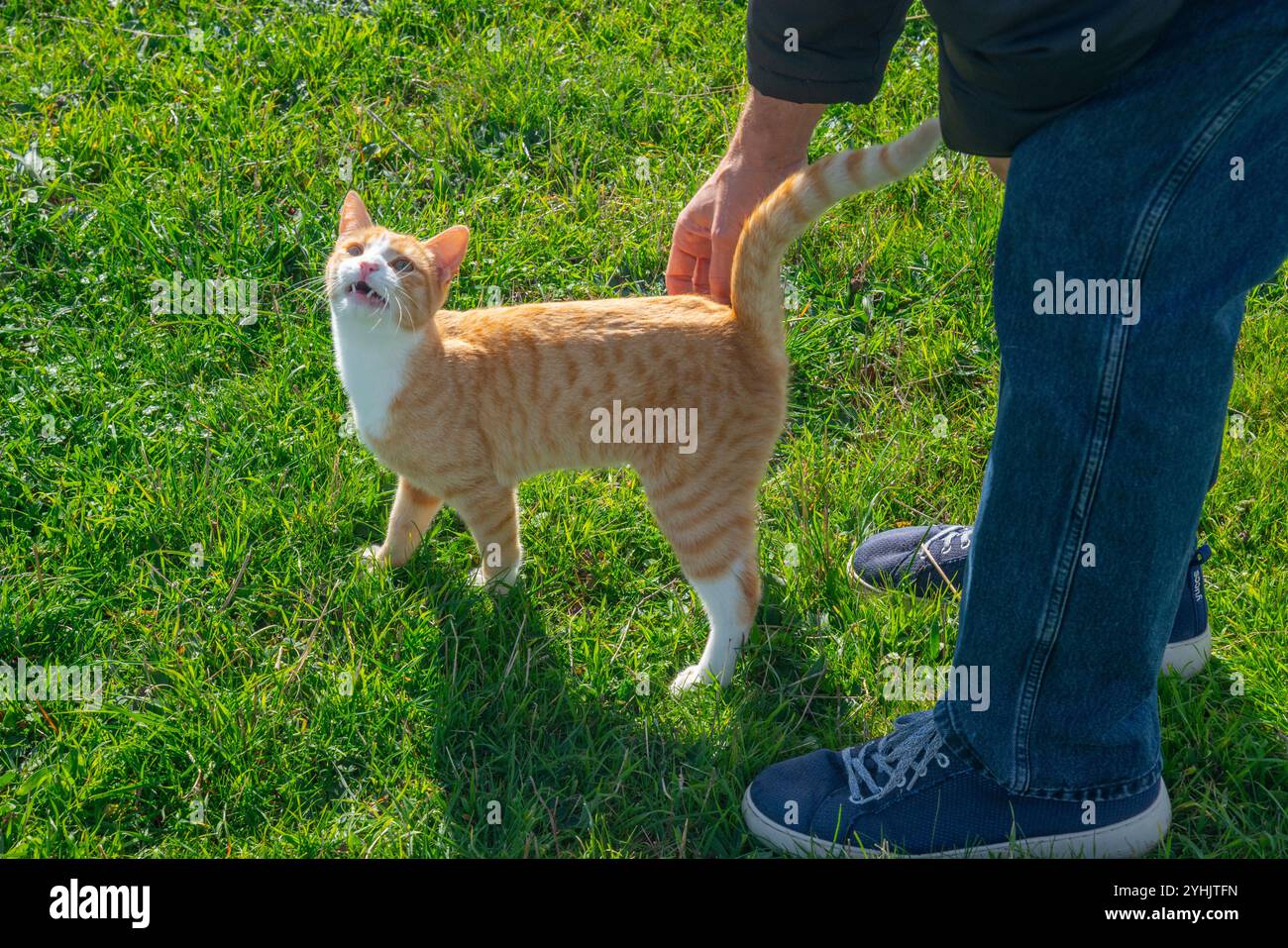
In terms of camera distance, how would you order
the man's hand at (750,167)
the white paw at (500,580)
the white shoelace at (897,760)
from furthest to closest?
the white paw at (500,580) → the man's hand at (750,167) → the white shoelace at (897,760)

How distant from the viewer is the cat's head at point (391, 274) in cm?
275

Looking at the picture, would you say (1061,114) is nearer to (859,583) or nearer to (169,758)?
(859,583)

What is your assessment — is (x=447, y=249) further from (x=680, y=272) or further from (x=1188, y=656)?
(x=1188, y=656)

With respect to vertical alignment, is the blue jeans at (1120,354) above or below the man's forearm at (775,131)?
below

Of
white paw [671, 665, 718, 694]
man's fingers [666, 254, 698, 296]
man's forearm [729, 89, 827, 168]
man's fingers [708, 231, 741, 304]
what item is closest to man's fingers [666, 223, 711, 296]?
man's fingers [666, 254, 698, 296]

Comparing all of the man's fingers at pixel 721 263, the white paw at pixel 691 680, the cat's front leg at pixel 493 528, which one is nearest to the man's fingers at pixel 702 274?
the man's fingers at pixel 721 263

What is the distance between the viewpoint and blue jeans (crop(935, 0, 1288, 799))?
1.66 meters

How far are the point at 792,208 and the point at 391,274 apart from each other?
1010 mm

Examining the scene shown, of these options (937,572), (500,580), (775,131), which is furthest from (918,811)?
(775,131)

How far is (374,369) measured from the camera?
2.87m

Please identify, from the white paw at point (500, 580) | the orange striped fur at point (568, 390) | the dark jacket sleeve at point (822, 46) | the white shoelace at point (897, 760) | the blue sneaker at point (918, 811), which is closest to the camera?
the blue sneaker at point (918, 811)

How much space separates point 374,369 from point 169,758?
42.2 inches

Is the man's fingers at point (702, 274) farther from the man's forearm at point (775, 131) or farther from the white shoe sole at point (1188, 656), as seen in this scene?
the white shoe sole at point (1188, 656)

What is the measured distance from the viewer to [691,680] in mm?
2818
